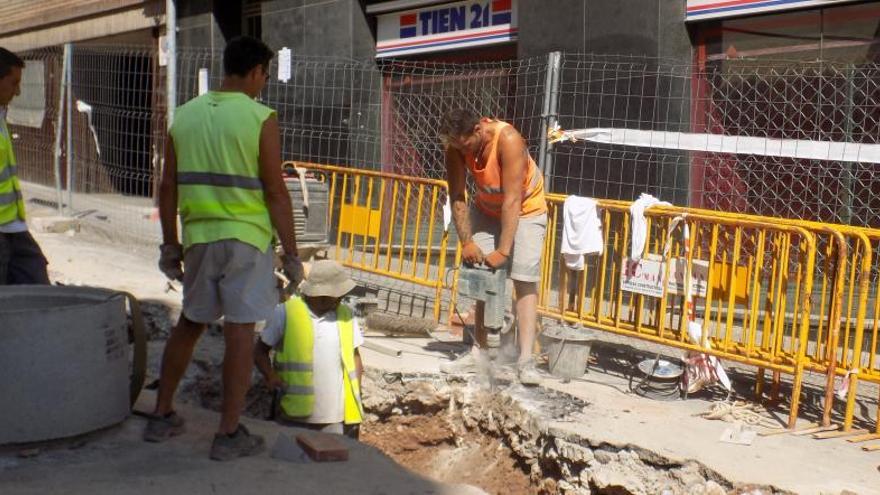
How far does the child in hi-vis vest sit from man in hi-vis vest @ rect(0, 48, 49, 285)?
4.15ft

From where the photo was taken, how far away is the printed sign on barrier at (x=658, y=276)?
21.6 feet

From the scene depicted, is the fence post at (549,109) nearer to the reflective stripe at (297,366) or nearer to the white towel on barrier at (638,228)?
→ the white towel on barrier at (638,228)

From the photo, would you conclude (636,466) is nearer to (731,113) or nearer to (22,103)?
(731,113)

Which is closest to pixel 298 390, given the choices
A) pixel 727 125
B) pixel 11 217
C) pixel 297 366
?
pixel 297 366

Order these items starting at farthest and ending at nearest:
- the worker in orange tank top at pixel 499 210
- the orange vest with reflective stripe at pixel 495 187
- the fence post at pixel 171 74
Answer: the fence post at pixel 171 74
the orange vest with reflective stripe at pixel 495 187
the worker in orange tank top at pixel 499 210

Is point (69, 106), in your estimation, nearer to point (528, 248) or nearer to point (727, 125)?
point (528, 248)

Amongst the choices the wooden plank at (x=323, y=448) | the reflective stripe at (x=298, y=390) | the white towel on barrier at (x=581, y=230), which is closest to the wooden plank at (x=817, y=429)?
the white towel on barrier at (x=581, y=230)

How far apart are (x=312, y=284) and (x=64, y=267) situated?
5.14m

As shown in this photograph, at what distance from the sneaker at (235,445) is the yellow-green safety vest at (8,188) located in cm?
Result: 193

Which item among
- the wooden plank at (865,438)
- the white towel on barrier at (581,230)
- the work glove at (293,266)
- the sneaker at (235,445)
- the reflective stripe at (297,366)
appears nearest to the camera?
the sneaker at (235,445)

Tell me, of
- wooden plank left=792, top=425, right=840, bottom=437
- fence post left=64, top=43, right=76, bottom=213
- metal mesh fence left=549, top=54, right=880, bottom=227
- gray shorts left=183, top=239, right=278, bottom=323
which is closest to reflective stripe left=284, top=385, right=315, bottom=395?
gray shorts left=183, top=239, right=278, bottom=323

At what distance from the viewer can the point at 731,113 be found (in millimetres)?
8242

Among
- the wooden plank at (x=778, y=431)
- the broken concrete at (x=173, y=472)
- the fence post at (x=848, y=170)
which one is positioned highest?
the fence post at (x=848, y=170)

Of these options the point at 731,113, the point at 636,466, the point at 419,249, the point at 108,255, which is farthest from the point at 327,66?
the point at 636,466
